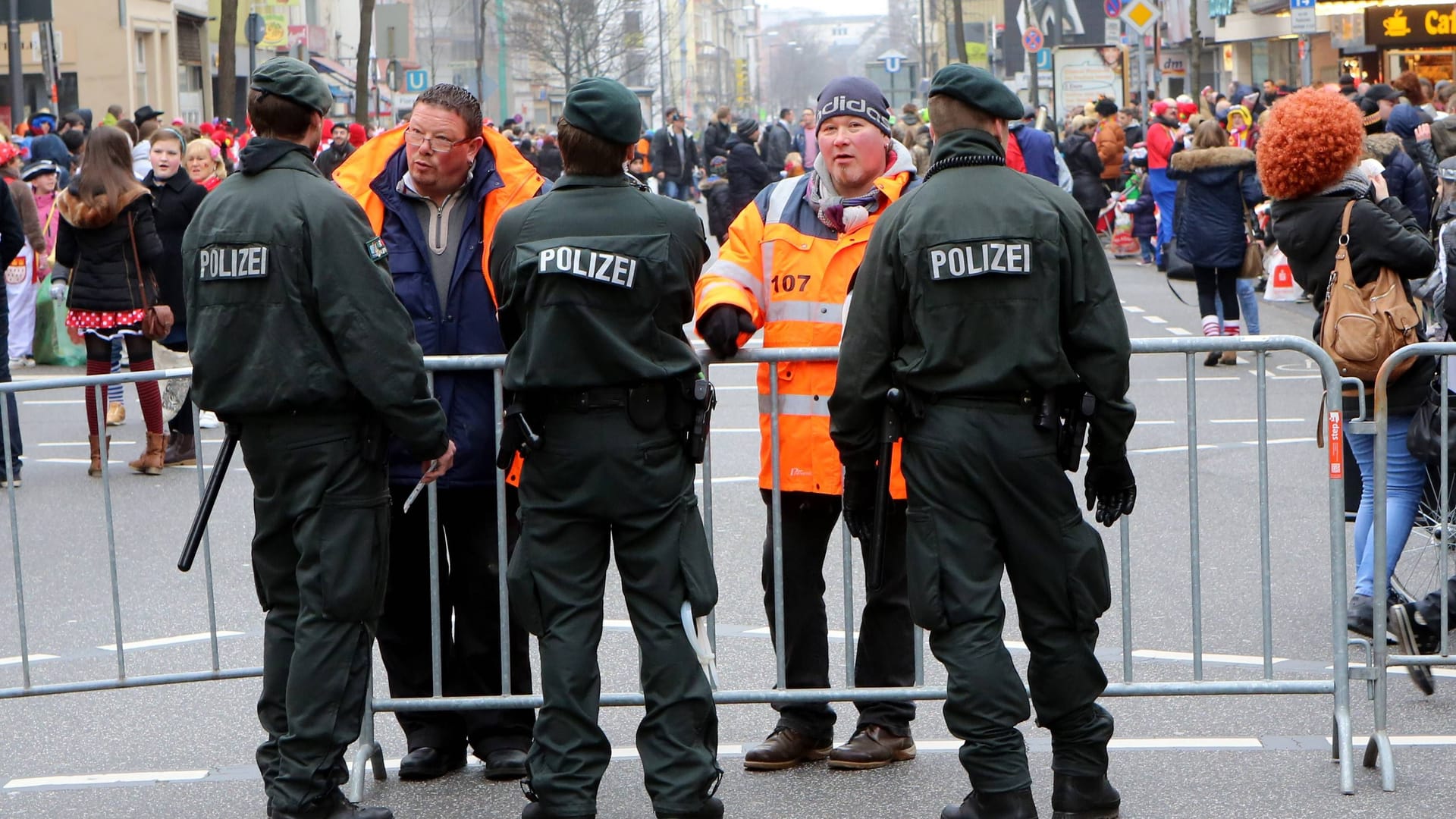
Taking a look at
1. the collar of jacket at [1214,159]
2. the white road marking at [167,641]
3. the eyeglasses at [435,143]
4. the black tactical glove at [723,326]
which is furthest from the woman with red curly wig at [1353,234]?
the collar of jacket at [1214,159]

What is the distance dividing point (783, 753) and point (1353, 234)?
2672 mm

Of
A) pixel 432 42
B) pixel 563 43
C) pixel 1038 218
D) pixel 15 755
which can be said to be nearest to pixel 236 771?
pixel 15 755

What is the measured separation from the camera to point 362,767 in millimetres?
5082

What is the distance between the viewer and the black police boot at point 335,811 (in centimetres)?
456

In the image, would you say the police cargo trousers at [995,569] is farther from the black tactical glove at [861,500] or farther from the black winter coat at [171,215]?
the black winter coat at [171,215]

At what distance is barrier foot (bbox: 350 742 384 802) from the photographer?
16.5 feet

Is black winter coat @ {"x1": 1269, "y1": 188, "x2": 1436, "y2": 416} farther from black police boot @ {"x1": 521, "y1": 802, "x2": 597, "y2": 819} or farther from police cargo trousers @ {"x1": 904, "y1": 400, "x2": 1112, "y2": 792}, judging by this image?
black police boot @ {"x1": 521, "y1": 802, "x2": 597, "y2": 819}

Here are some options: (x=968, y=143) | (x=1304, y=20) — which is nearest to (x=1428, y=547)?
(x=968, y=143)

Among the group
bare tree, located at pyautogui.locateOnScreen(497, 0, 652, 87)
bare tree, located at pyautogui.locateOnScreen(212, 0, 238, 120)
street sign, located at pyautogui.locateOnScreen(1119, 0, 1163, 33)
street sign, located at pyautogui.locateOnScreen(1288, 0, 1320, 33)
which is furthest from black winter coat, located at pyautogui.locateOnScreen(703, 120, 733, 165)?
bare tree, located at pyautogui.locateOnScreen(497, 0, 652, 87)

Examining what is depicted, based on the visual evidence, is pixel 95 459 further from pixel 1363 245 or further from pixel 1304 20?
pixel 1304 20

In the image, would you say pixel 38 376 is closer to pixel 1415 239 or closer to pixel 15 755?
pixel 15 755

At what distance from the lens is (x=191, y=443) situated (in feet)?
36.9

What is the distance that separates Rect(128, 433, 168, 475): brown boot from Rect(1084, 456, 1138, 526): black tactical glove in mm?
7334

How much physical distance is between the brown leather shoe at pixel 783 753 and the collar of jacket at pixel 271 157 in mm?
2036
